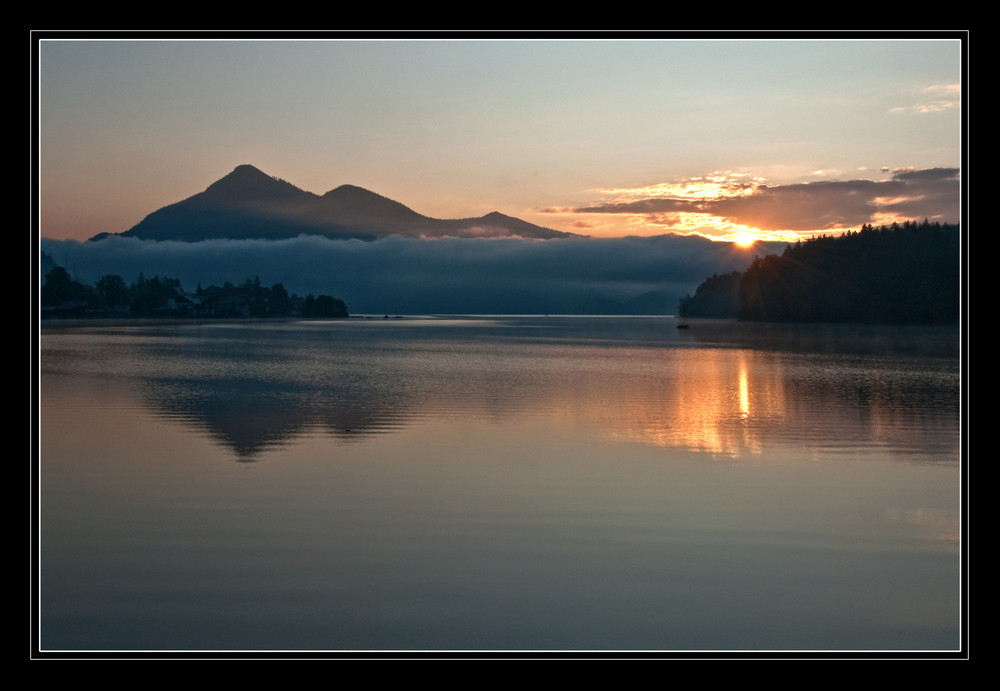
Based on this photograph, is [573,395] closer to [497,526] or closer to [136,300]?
[497,526]

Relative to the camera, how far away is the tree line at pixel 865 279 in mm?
153625

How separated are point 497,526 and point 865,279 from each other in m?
171

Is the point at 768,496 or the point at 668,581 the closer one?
the point at 668,581

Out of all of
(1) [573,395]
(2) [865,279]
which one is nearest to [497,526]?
(1) [573,395]

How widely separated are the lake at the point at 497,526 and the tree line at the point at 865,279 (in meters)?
141

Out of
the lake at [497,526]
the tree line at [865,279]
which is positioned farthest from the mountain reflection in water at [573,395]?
the tree line at [865,279]

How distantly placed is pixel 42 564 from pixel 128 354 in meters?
42.6

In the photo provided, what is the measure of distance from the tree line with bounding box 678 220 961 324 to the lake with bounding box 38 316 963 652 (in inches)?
5563

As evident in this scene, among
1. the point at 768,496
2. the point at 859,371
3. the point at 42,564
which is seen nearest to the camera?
the point at 42,564

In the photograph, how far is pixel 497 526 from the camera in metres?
11.9

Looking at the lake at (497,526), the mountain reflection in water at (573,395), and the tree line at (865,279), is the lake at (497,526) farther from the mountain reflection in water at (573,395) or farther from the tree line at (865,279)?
the tree line at (865,279)
